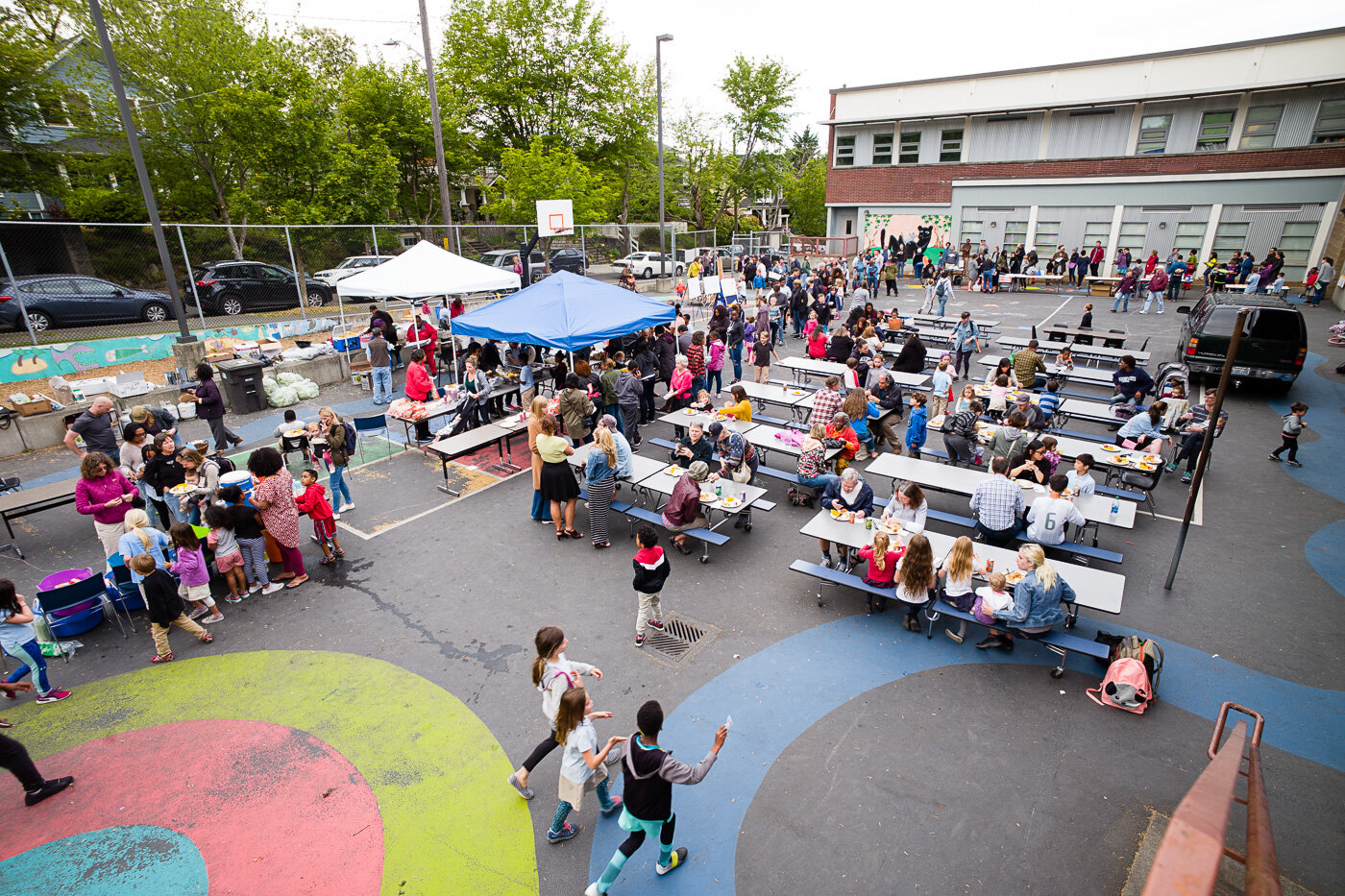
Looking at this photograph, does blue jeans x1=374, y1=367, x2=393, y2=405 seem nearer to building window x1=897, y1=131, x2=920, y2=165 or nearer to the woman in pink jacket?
the woman in pink jacket

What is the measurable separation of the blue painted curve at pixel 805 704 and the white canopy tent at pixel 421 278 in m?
11.0

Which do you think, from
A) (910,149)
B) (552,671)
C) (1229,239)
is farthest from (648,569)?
(910,149)

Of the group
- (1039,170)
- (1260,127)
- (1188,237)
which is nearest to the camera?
(1260,127)

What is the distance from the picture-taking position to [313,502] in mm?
8297

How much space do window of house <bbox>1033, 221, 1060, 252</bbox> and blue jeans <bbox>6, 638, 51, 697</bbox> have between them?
38623 millimetres

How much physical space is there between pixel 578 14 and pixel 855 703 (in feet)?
133

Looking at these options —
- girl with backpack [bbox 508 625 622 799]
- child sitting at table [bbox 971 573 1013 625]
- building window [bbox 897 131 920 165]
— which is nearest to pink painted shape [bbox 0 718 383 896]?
girl with backpack [bbox 508 625 622 799]

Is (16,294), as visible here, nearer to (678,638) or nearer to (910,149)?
(678,638)

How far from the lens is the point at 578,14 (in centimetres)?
3594

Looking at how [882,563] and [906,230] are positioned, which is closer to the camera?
Result: [882,563]

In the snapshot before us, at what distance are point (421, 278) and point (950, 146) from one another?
3125 cm

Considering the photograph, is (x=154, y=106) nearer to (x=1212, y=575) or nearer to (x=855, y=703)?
(x=855, y=703)

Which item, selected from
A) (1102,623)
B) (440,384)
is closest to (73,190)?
(440,384)

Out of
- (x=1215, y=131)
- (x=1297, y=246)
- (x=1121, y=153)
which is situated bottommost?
(x=1297, y=246)
